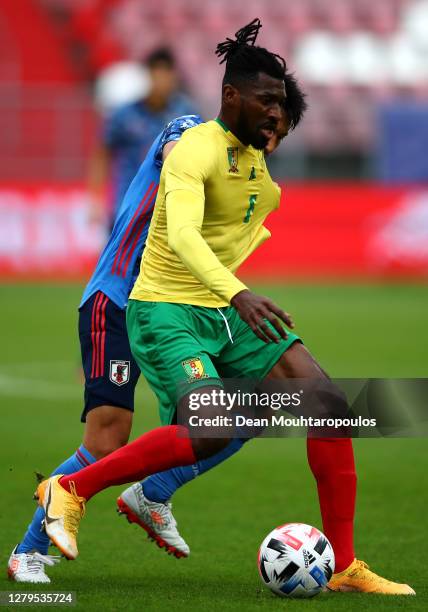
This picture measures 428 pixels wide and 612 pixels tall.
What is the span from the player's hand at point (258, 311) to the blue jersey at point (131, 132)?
5237 millimetres

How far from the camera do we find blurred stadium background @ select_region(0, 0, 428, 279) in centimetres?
2023

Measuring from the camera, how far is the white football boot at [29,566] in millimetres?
5289

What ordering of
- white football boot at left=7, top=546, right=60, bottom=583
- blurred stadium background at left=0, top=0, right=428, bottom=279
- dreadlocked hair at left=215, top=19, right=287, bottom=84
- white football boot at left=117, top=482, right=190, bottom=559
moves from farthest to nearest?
blurred stadium background at left=0, top=0, right=428, bottom=279
white football boot at left=117, top=482, right=190, bottom=559
white football boot at left=7, top=546, right=60, bottom=583
dreadlocked hair at left=215, top=19, right=287, bottom=84

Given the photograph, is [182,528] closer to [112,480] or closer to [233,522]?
[233,522]

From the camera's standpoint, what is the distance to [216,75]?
25344 millimetres

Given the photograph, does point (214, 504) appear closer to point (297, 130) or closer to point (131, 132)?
point (131, 132)

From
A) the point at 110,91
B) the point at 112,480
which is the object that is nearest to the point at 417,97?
the point at 110,91

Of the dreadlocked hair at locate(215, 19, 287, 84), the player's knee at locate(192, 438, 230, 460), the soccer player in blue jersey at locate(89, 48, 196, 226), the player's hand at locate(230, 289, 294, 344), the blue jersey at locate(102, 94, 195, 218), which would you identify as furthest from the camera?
the blue jersey at locate(102, 94, 195, 218)

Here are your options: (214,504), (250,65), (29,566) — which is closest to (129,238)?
(250,65)

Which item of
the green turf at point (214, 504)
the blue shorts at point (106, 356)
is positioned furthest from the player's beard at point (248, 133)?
the green turf at point (214, 504)

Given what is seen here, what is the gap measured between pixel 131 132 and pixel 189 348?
545 cm

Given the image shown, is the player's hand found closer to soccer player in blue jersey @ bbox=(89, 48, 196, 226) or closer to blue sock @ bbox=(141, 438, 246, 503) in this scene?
blue sock @ bbox=(141, 438, 246, 503)

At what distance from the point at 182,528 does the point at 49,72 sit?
19390 millimetres

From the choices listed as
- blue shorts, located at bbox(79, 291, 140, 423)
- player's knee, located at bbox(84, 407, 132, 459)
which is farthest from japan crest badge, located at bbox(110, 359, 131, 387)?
player's knee, located at bbox(84, 407, 132, 459)
